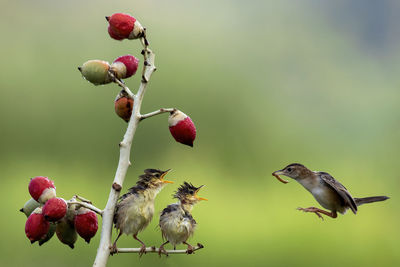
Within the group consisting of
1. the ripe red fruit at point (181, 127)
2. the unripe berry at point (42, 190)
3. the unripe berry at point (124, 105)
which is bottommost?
the unripe berry at point (42, 190)

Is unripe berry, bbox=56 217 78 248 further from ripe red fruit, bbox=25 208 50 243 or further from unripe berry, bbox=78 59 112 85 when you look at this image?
unripe berry, bbox=78 59 112 85

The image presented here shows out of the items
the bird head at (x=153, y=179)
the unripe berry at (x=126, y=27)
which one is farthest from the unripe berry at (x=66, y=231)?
the unripe berry at (x=126, y=27)

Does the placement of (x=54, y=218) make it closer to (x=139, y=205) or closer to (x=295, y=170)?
(x=139, y=205)

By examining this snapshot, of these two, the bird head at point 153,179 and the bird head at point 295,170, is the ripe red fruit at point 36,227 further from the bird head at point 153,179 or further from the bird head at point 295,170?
the bird head at point 295,170

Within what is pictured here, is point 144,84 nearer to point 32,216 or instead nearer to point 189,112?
point 32,216

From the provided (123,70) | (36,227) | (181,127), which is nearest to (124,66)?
(123,70)

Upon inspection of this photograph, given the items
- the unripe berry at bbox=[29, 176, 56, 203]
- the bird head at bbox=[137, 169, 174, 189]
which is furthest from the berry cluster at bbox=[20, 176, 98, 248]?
the bird head at bbox=[137, 169, 174, 189]

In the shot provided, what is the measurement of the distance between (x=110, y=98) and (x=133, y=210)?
9.42ft

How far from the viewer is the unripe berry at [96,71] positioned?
0.72 metres

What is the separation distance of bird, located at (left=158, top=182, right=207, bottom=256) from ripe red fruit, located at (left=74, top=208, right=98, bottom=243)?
13cm

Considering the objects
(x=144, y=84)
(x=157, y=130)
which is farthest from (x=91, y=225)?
(x=157, y=130)

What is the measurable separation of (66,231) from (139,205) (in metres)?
0.11

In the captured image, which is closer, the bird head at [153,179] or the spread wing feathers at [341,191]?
the spread wing feathers at [341,191]

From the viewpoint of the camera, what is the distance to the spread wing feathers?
1.96ft
